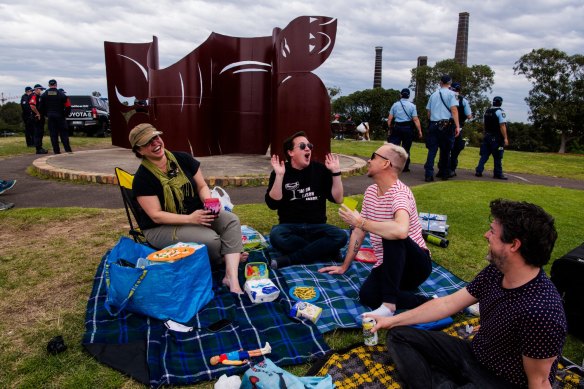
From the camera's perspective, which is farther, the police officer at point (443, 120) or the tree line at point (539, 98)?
the tree line at point (539, 98)

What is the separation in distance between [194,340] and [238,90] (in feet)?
28.8

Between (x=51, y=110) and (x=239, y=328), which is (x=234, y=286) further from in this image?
(x=51, y=110)

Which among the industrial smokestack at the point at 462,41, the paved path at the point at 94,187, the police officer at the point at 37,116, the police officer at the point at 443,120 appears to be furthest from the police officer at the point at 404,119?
the industrial smokestack at the point at 462,41

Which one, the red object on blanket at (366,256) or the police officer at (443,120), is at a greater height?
the police officer at (443,120)

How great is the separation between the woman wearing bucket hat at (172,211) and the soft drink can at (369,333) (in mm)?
1195

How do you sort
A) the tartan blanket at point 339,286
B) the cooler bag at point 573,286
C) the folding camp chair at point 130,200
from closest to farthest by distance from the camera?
the cooler bag at point 573,286 → the tartan blanket at point 339,286 → the folding camp chair at point 130,200

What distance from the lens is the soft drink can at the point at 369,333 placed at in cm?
262

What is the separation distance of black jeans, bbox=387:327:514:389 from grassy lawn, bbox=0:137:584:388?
55 cm

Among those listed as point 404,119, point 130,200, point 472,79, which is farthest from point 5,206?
point 472,79

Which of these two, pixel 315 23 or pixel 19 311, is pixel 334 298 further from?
pixel 315 23

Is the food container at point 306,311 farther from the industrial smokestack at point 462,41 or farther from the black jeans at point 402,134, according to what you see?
the industrial smokestack at point 462,41

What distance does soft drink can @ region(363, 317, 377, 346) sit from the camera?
2621 millimetres

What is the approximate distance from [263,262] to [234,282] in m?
0.64

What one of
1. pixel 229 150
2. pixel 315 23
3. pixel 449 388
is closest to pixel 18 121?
pixel 229 150
